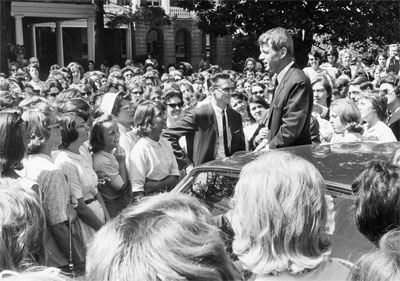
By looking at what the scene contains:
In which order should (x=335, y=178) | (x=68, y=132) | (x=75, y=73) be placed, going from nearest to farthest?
(x=335, y=178) → (x=68, y=132) → (x=75, y=73)

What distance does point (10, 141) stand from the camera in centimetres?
346

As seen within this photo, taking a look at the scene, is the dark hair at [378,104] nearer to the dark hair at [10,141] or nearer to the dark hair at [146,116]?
the dark hair at [146,116]

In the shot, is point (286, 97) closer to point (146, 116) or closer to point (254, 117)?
A: point (146, 116)

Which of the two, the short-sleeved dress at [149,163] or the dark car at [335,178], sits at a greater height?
the dark car at [335,178]

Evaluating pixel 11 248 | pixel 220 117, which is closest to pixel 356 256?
pixel 11 248

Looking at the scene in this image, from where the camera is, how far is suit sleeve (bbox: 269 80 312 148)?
469 centimetres

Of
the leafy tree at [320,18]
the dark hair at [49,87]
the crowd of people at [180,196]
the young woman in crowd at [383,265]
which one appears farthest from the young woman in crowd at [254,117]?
the leafy tree at [320,18]

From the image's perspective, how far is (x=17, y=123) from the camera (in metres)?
3.49

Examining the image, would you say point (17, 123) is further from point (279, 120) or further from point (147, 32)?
point (147, 32)

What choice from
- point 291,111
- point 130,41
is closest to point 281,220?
point 291,111

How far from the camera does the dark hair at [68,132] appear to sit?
4527 millimetres

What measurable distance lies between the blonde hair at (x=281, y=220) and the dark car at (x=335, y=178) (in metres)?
0.62

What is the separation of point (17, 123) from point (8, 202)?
4.61 feet

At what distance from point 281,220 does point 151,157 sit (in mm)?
3256
